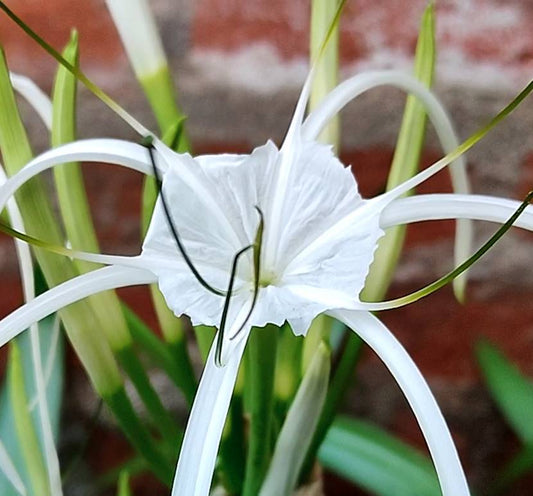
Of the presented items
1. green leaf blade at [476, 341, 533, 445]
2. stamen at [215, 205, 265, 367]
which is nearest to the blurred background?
green leaf blade at [476, 341, 533, 445]

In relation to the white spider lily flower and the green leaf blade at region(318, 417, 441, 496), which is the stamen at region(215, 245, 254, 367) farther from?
the green leaf blade at region(318, 417, 441, 496)

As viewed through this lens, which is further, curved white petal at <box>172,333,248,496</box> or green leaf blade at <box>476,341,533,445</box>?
green leaf blade at <box>476,341,533,445</box>

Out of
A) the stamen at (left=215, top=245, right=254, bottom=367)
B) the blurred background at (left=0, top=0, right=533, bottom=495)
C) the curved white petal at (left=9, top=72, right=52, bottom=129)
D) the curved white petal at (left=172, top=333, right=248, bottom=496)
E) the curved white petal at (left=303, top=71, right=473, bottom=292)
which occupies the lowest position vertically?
the curved white petal at (left=172, top=333, right=248, bottom=496)

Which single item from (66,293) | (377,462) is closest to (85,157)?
(66,293)

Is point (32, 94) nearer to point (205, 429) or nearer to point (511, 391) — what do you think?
point (205, 429)

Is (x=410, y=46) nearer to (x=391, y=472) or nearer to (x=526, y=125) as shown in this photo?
(x=526, y=125)

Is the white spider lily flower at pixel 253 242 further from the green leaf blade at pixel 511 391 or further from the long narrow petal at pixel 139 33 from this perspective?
the green leaf blade at pixel 511 391
